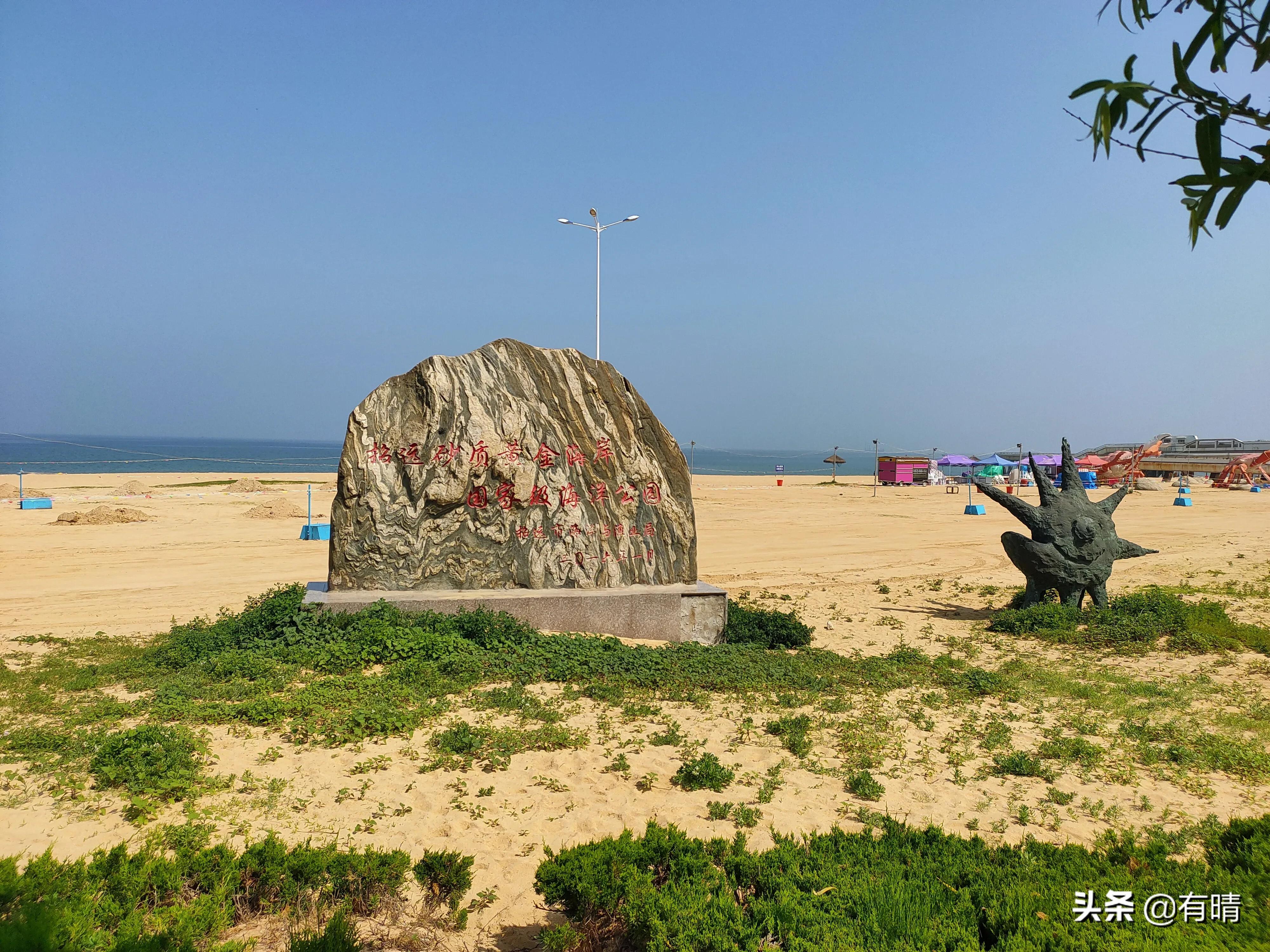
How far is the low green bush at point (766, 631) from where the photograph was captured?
891 cm

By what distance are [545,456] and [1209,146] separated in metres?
Answer: 7.52

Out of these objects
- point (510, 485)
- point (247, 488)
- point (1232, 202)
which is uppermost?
point (1232, 202)

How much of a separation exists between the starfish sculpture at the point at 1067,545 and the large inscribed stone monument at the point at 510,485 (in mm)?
4109

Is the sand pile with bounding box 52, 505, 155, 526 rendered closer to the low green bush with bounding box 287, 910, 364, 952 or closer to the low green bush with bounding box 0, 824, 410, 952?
the low green bush with bounding box 0, 824, 410, 952

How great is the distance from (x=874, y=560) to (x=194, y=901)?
14.8m

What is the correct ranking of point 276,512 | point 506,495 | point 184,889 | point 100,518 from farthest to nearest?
point 276,512 < point 100,518 < point 506,495 < point 184,889

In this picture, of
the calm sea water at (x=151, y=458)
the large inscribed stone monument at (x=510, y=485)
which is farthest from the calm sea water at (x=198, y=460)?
the large inscribed stone monument at (x=510, y=485)

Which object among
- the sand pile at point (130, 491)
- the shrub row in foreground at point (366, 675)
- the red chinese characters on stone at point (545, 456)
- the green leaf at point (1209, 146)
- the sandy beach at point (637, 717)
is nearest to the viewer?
the green leaf at point (1209, 146)

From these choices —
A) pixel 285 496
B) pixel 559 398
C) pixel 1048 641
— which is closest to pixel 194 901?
pixel 559 398

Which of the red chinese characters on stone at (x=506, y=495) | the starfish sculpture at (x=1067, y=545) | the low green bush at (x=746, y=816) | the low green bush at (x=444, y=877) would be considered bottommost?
the low green bush at (x=746, y=816)

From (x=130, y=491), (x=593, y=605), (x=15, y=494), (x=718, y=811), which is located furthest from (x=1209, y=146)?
(x=15, y=494)

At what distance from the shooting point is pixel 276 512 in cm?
2259

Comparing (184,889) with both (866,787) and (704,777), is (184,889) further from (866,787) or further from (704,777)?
(866,787)

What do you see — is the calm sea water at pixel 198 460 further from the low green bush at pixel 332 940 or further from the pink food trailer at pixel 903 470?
the low green bush at pixel 332 940
